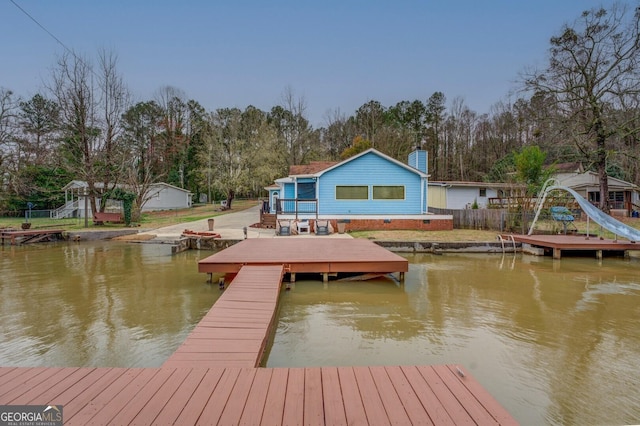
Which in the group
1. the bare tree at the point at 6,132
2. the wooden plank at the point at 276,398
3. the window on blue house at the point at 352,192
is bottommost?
the wooden plank at the point at 276,398

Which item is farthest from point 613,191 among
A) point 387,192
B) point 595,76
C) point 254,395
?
point 254,395

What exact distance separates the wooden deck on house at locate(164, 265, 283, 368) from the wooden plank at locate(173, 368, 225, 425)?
0.48 meters

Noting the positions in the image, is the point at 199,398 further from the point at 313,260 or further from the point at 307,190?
the point at 307,190

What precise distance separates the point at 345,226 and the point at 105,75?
19164mm

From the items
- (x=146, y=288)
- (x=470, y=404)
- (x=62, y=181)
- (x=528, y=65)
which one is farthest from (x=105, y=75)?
(x=470, y=404)

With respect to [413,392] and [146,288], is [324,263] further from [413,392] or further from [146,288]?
[413,392]

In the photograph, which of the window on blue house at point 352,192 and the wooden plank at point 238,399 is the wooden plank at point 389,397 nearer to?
the wooden plank at point 238,399

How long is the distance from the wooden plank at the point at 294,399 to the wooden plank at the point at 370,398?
451mm

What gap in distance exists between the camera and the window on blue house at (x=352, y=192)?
17.1 metres

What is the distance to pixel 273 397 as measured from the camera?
8.34 ft

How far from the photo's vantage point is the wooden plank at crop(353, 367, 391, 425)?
7.43 feet

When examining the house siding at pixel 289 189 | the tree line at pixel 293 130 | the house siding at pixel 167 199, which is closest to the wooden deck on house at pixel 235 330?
the house siding at pixel 289 189

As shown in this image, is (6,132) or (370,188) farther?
(6,132)

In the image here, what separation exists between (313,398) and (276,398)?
0.89 feet
